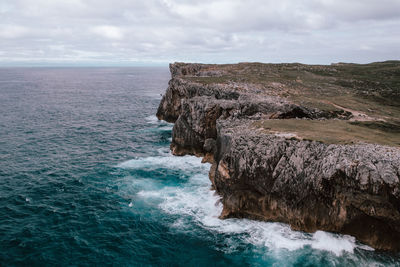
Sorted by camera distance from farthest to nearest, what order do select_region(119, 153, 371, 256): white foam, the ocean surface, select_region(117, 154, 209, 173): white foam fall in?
select_region(117, 154, 209, 173): white foam → select_region(119, 153, 371, 256): white foam → the ocean surface

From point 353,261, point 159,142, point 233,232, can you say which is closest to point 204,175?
point 233,232

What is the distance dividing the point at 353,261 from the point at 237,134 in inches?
738

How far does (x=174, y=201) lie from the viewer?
39.7 m

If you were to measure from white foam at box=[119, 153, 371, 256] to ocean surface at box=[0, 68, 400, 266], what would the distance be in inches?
4.4

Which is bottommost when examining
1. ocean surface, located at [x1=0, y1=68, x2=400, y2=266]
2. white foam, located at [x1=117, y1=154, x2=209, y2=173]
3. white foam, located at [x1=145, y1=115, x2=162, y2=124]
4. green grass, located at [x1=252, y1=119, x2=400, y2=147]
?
ocean surface, located at [x1=0, y1=68, x2=400, y2=266]

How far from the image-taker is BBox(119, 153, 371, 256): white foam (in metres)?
29.6

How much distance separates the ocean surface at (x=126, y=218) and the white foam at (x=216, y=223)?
4.4 inches

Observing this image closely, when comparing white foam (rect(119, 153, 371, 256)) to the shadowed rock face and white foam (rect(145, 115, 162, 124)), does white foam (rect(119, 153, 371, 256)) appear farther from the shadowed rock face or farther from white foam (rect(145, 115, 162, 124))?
white foam (rect(145, 115, 162, 124))

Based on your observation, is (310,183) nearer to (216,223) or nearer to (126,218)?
(216,223)

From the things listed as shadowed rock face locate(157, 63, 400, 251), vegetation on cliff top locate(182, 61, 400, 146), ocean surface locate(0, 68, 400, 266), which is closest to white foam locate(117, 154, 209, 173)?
ocean surface locate(0, 68, 400, 266)

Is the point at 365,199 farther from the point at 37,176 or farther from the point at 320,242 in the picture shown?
the point at 37,176

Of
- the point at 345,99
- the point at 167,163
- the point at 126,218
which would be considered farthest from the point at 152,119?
the point at 126,218

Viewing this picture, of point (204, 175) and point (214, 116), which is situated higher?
point (214, 116)

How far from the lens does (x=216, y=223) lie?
34469mm
